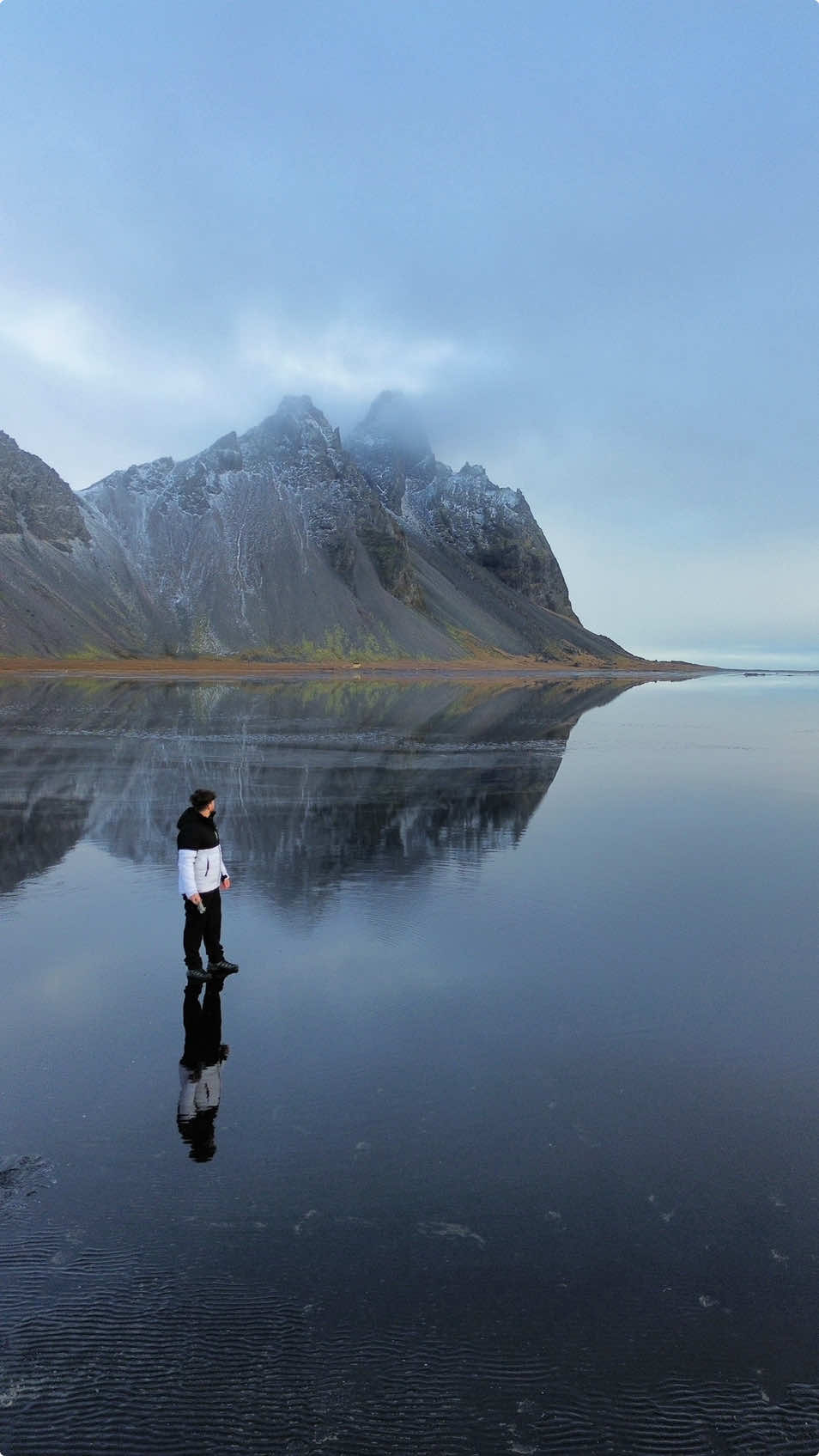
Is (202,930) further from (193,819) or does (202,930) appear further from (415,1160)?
(415,1160)

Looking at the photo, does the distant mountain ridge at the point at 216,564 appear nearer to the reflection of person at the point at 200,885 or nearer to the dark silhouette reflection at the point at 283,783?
the dark silhouette reflection at the point at 283,783

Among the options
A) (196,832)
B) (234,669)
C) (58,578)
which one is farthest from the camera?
(58,578)

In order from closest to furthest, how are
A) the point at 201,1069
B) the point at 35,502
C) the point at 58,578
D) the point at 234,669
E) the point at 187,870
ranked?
1. the point at 201,1069
2. the point at 187,870
3. the point at 234,669
4. the point at 58,578
5. the point at 35,502

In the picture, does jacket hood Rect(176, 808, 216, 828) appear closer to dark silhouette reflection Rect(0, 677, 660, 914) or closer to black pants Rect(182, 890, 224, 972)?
black pants Rect(182, 890, 224, 972)

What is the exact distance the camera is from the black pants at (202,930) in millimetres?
9680

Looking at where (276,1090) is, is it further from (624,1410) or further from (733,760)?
(733,760)

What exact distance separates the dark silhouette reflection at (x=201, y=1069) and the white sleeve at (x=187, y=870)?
95 centimetres

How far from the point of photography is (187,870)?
963cm

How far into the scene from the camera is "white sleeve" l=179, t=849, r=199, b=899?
963 centimetres

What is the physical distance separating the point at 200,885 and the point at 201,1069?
92.8 inches

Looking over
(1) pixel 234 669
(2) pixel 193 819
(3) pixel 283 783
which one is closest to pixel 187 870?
(2) pixel 193 819

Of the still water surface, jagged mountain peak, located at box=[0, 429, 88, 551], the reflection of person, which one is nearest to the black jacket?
the reflection of person

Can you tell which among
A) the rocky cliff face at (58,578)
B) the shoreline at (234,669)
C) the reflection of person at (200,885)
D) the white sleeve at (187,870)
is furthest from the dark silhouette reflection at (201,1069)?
the rocky cliff face at (58,578)

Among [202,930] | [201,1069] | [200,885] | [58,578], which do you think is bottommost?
[201,1069]
